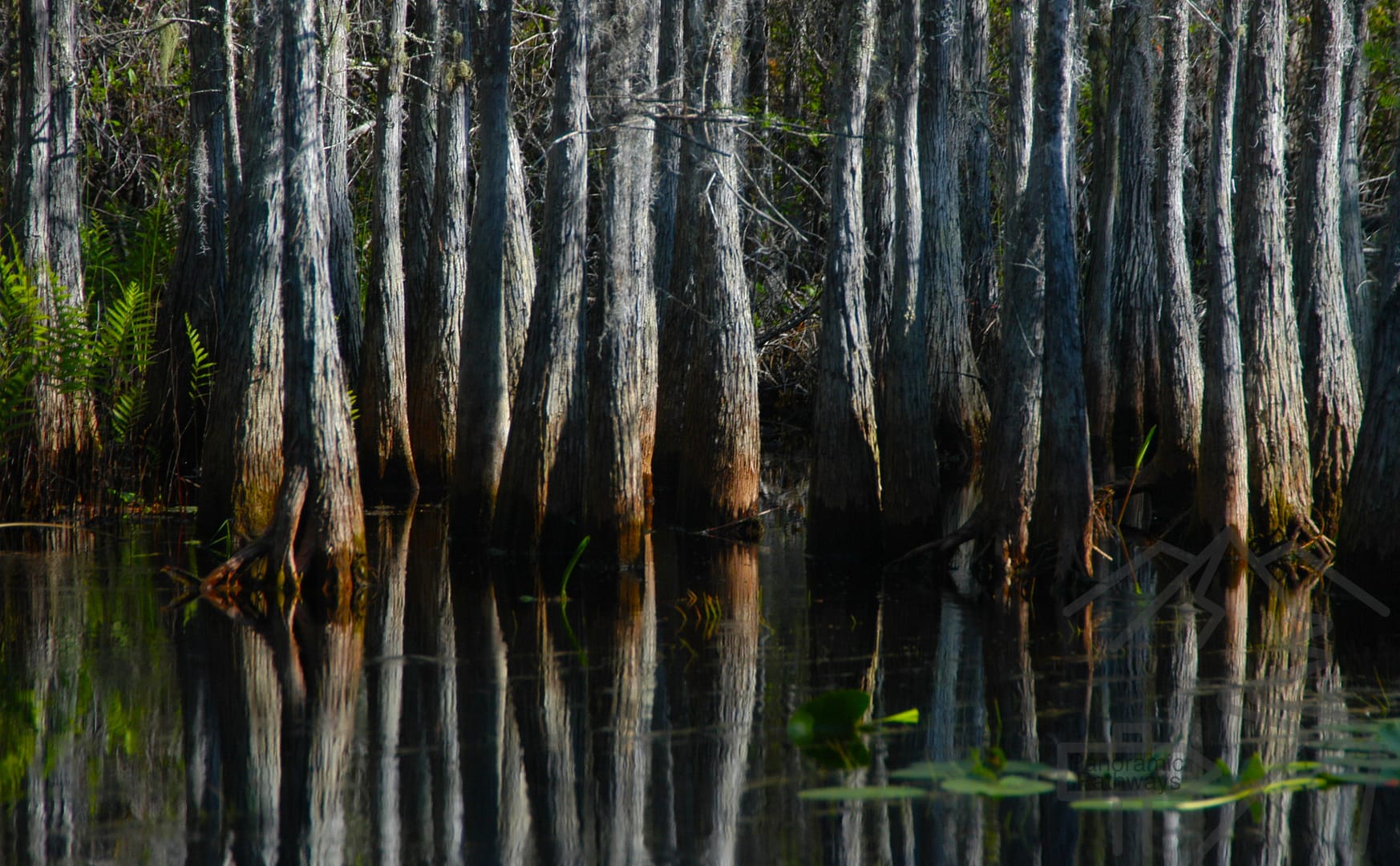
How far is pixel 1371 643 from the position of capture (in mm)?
7605

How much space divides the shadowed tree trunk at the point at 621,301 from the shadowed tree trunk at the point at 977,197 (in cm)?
→ 731

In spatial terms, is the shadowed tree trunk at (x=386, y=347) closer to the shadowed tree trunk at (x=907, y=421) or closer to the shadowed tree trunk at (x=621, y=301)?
the shadowed tree trunk at (x=621, y=301)

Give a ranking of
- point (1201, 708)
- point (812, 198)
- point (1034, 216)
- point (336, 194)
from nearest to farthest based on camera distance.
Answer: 1. point (1201, 708)
2. point (1034, 216)
3. point (336, 194)
4. point (812, 198)

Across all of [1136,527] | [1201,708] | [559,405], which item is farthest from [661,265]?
[1201,708]

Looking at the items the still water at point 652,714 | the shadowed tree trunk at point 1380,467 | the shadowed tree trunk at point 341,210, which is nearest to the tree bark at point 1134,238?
the shadowed tree trunk at point 1380,467

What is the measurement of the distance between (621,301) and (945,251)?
5.11 m

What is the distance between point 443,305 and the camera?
496 inches

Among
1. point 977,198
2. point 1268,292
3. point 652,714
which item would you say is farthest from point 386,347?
point 977,198

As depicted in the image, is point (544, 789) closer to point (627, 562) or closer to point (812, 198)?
point (627, 562)

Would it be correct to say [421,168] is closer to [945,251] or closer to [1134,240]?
[945,251]

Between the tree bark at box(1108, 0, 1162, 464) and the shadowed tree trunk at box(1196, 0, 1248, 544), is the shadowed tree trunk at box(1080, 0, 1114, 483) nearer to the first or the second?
the tree bark at box(1108, 0, 1162, 464)

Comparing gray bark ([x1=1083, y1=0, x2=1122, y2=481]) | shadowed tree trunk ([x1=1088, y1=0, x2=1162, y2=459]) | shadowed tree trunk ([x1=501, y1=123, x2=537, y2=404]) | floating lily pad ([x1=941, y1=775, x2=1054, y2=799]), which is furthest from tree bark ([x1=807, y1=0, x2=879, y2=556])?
gray bark ([x1=1083, y1=0, x2=1122, y2=481])

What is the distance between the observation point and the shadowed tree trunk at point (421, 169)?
1327 cm

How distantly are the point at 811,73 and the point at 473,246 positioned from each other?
36.8 ft
